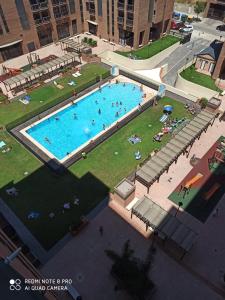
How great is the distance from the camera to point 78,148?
37.7 m

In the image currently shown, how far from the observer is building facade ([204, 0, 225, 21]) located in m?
74.7

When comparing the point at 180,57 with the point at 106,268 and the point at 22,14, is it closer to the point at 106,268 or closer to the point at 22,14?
the point at 22,14

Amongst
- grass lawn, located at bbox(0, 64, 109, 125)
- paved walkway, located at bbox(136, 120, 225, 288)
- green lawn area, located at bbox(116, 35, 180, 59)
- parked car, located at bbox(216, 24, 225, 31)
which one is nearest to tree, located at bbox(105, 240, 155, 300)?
paved walkway, located at bbox(136, 120, 225, 288)

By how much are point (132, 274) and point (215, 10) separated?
8150 centimetres

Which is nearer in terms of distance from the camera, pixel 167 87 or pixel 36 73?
pixel 167 87

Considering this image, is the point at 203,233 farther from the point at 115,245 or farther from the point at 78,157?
the point at 78,157

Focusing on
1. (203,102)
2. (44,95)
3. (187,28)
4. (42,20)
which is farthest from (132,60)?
(187,28)

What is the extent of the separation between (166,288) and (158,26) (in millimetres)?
59574

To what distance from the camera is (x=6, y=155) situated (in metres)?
37.2

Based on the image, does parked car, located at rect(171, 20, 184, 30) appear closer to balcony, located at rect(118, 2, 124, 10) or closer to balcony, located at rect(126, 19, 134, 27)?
balcony, located at rect(126, 19, 134, 27)

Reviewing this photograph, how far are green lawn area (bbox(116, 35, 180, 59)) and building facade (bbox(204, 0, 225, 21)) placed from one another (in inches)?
850

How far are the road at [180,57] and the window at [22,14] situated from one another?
103 feet

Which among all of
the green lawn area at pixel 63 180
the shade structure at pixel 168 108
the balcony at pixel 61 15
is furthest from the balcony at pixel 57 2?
the shade structure at pixel 168 108

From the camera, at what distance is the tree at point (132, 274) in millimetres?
22578
